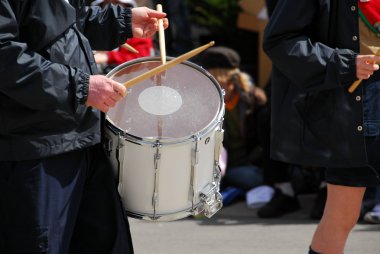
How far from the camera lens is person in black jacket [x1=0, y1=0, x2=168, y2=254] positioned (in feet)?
8.12

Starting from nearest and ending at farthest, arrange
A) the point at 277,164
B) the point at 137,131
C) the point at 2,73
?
the point at 2,73 < the point at 137,131 < the point at 277,164

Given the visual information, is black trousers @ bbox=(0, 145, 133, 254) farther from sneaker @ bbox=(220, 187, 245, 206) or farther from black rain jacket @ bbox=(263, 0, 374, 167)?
sneaker @ bbox=(220, 187, 245, 206)

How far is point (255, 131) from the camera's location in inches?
221

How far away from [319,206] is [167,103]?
7.87 feet

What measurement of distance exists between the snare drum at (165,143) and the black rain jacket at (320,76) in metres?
0.41

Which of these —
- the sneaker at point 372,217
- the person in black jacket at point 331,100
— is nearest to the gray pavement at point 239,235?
the sneaker at point 372,217

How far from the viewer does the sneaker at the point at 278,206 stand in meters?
5.15

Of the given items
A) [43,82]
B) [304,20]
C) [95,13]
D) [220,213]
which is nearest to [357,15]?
[304,20]

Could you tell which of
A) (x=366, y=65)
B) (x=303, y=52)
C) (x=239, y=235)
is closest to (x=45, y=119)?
(x=303, y=52)

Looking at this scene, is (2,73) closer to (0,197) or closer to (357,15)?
(0,197)

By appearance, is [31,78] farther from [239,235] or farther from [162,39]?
[239,235]

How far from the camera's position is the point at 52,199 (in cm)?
264

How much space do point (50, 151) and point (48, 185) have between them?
12 cm

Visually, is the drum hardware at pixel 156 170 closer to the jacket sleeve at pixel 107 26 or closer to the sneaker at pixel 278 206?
the jacket sleeve at pixel 107 26
